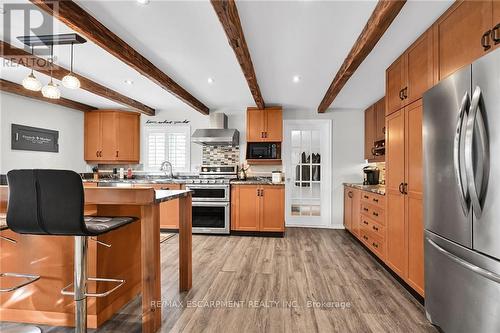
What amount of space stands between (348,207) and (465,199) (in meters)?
3.21

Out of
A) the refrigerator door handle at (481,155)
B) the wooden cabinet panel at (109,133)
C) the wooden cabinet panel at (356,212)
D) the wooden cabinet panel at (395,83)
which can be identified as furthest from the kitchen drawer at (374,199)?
the wooden cabinet panel at (109,133)

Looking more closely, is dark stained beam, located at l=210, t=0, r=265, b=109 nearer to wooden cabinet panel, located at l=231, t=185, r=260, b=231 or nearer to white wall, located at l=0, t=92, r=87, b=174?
wooden cabinet panel, located at l=231, t=185, r=260, b=231

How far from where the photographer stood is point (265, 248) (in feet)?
11.8

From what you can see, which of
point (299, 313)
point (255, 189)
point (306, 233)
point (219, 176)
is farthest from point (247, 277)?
point (219, 176)

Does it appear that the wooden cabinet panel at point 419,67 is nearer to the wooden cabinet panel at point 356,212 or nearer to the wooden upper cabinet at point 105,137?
the wooden cabinet panel at point 356,212

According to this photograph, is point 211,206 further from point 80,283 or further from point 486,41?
point 486,41

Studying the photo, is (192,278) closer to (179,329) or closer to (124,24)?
(179,329)

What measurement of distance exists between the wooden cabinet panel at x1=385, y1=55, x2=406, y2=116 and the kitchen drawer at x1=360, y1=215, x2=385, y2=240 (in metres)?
1.35

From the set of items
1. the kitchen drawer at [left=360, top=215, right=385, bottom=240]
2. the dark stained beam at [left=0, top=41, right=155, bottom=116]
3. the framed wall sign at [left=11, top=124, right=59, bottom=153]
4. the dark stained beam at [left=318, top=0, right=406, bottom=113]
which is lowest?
the kitchen drawer at [left=360, top=215, right=385, bottom=240]

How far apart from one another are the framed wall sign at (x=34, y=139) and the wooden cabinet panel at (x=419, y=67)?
5136mm

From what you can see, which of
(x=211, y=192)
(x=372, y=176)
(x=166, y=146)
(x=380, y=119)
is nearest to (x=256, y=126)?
(x=211, y=192)

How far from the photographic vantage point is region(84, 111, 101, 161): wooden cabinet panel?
4.92 meters

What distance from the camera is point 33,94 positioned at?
150 inches

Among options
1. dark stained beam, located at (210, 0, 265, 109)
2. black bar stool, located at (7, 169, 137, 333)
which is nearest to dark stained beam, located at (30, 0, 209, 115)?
dark stained beam, located at (210, 0, 265, 109)
